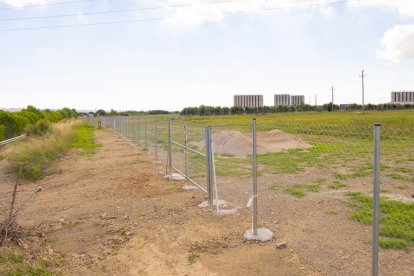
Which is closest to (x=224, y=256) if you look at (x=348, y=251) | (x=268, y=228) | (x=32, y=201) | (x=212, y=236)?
(x=212, y=236)

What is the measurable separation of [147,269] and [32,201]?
523cm

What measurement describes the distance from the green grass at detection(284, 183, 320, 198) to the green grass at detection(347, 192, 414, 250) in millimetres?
947

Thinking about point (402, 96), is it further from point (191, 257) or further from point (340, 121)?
point (191, 257)

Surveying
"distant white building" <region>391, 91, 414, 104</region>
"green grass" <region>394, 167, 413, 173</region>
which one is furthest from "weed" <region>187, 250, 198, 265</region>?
"distant white building" <region>391, 91, 414, 104</region>

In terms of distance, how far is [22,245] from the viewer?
5.20 m

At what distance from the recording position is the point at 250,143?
17.5 meters

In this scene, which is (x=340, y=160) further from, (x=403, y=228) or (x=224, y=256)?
(x=224, y=256)

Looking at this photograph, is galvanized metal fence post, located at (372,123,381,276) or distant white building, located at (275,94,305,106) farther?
distant white building, located at (275,94,305,106)

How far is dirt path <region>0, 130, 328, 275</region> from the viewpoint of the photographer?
481 centimetres

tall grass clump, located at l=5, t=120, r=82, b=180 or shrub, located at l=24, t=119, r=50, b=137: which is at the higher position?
shrub, located at l=24, t=119, r=50, b=137

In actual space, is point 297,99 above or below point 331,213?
above

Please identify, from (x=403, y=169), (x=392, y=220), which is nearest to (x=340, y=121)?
(x=403, y=169)

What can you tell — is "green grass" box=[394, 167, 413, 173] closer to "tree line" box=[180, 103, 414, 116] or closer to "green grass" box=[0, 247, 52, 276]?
"green grass" box=[0, 247, 52, 276]

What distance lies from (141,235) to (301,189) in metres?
4.42
